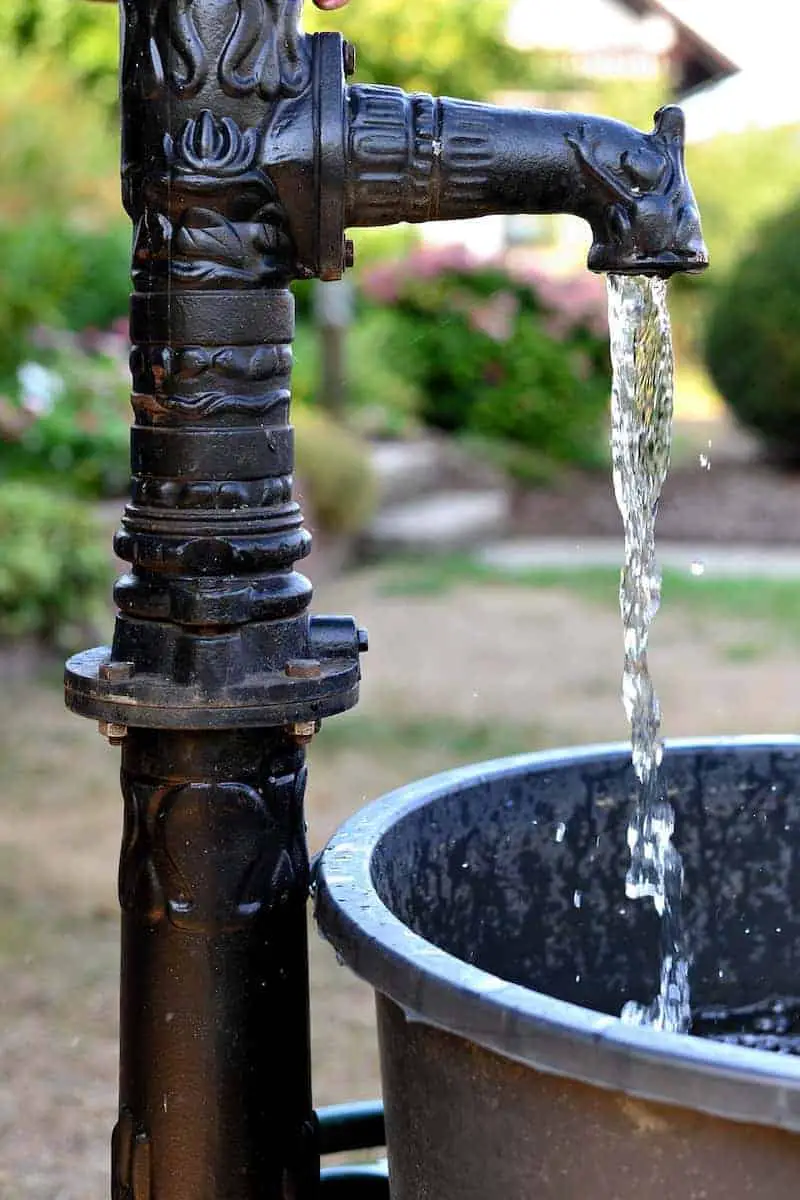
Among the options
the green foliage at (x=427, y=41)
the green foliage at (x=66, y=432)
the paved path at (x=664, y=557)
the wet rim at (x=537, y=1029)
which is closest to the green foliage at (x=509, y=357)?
the green foliage at (x=427, y=41)

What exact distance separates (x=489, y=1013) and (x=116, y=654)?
1.95 ft

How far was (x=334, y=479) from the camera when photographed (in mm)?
8148

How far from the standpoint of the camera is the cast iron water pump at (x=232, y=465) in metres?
1.54

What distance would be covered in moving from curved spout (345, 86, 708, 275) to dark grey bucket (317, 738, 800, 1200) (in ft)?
1.86

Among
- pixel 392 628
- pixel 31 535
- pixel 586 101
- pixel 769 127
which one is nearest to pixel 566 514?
pixel 392 628

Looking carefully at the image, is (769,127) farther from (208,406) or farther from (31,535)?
(208,406)

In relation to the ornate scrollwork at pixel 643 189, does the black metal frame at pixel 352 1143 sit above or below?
below

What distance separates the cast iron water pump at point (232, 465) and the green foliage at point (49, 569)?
14.6 ft

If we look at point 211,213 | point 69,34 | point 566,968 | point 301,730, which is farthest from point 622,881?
point 69,34

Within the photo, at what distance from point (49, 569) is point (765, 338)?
680 cm

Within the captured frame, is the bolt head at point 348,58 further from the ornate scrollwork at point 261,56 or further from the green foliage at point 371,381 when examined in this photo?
the green foliage at point 371,381

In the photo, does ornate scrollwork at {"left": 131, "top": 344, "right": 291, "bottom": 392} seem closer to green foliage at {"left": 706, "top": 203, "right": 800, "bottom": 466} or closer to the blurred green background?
the blurred green background

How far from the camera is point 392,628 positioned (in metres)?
6.73

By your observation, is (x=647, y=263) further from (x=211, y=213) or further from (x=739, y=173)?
(x=739, y=173)
